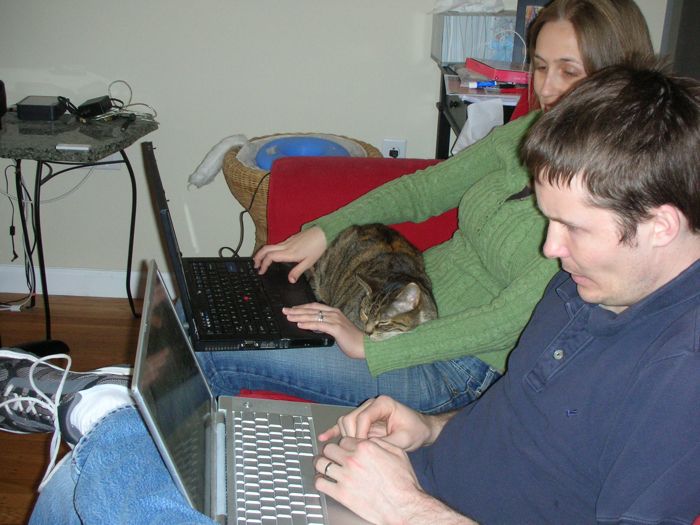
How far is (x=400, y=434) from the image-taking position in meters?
1.09

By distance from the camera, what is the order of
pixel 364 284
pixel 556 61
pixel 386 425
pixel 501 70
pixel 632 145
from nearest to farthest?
pixel 632 145
pixel 386 425
pixel 556 61
pixel 364 284
pixel 501 70

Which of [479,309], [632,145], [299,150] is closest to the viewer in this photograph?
[632,145]

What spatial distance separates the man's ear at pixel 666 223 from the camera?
73 centimetres

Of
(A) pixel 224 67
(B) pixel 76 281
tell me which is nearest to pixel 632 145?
(A) pixel 224 67

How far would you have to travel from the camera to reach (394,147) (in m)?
2.79

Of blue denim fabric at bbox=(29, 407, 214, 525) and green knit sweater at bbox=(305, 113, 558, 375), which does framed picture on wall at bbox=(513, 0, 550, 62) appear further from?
blue denim fabric at bbox=(29, 407, 214, 525)

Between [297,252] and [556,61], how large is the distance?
70 cm

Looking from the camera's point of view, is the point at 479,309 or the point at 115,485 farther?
the point at 479,309

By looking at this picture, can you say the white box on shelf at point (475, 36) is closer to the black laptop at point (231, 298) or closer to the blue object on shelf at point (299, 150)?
the blue object on shelf at point (299, 150)

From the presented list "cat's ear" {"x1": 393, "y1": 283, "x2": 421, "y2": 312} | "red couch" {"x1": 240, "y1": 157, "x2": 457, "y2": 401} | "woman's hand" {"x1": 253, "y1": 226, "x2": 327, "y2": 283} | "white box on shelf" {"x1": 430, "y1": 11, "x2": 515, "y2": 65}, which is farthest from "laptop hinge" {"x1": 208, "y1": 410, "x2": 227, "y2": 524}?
"white box on shelf" {"x1": 430, "y1": 11, "x2": 515, "y2": 65}

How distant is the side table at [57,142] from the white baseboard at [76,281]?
213mm

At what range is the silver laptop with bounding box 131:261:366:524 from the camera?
809 mm

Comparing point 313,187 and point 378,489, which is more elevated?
point 313,187

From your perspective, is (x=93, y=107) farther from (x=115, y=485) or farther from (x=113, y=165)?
(x=115, y=485)
